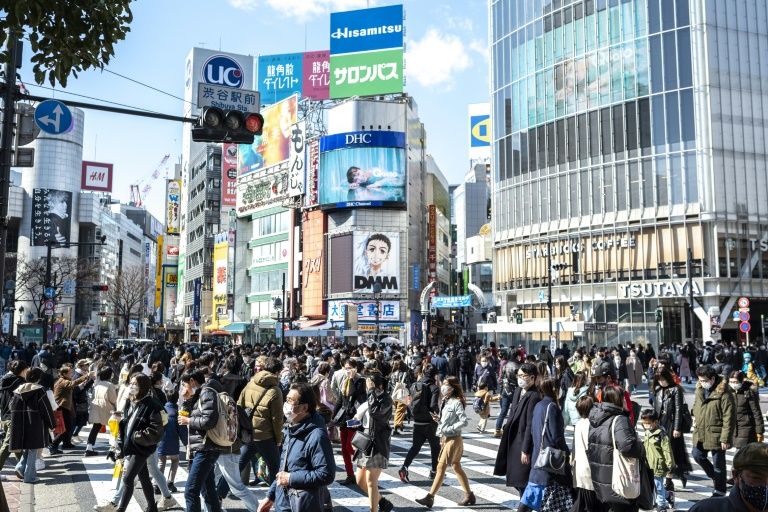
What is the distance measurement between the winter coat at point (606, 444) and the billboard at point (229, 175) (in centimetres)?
7993

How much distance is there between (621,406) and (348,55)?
214ft

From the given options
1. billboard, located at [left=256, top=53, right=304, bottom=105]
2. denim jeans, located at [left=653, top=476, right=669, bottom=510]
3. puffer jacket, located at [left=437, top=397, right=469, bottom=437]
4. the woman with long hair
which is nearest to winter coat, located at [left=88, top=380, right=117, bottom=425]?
the woman with long hair

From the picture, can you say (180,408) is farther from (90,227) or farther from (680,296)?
(90,227)

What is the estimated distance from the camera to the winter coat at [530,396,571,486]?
7.00 meters

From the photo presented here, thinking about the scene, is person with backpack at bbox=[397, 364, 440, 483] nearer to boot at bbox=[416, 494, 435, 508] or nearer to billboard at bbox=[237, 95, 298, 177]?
boot at bbox=[416, 494, 435, 508]

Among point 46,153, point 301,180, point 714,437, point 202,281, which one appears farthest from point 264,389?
point 46,153

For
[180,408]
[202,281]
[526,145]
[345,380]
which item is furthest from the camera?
[202,281]

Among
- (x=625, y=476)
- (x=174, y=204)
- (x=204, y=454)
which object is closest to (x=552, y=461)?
(x=625, y=476)

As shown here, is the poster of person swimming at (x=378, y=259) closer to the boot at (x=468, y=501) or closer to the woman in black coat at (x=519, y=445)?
the boot at (x=468, y=501)

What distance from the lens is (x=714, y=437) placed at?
9.34m

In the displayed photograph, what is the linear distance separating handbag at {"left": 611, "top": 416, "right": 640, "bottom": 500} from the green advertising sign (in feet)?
204

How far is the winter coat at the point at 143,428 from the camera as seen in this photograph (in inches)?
315

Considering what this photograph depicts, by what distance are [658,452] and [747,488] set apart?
5.64 meters

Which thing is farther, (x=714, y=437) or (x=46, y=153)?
(x=46, y=153)
